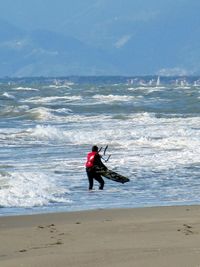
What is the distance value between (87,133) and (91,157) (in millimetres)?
12863

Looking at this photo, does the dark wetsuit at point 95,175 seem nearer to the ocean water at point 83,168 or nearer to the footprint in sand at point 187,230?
the ocean water at point 83,168

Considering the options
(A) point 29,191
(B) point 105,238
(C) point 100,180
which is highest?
(B) point 105,238

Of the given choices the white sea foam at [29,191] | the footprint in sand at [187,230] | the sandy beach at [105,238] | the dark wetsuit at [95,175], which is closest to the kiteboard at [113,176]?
the dark wetsuit at [95,175]

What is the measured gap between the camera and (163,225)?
8891mm

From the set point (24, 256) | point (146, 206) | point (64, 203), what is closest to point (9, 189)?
point (64, 203)

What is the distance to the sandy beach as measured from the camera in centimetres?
655

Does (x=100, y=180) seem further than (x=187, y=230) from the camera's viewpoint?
Yes

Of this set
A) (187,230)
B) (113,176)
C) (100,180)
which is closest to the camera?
(187,230)

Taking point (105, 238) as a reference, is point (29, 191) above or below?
below

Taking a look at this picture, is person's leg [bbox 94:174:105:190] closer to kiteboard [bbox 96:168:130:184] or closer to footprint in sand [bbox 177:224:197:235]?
kiteboard [bbox 96:168:130:184]

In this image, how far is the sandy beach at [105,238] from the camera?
6.55 metres

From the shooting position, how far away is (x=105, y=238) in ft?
26.0

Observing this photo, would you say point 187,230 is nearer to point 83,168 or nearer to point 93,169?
point 93,169

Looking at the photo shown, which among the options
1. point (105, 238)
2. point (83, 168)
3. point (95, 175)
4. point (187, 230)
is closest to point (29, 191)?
point (95, 175)
